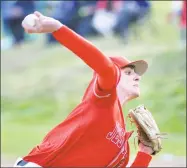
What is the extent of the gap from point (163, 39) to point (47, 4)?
5.15ft

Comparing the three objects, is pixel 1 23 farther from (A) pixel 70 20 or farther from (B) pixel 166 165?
(B) pixel 166 165

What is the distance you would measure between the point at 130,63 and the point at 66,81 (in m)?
5.87

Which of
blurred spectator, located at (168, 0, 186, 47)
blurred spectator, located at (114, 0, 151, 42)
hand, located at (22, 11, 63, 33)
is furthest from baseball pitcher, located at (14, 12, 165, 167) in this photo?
blurred spectator, located at (114, 0, 151, 42)

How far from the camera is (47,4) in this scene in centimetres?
888

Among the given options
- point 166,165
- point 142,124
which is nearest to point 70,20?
point 166,165

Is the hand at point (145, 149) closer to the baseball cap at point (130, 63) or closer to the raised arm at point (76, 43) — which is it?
the baseball cap at point (130, 63)

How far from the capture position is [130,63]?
9.86 feet

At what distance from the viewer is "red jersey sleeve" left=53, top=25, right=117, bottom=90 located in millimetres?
2572

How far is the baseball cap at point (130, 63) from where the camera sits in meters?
2.98

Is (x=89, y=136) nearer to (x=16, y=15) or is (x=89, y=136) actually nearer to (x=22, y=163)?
(x=22, y=163)

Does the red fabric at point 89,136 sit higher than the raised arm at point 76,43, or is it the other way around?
the raised arm at point 76,43

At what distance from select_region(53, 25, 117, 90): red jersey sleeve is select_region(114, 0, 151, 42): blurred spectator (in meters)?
5.96

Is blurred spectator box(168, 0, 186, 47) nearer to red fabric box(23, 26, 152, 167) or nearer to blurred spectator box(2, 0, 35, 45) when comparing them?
blurred spectator box(2, 0, 35, 45)

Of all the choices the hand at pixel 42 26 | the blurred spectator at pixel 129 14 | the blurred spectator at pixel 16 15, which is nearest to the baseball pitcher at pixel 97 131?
the hand at pixel 42 26
